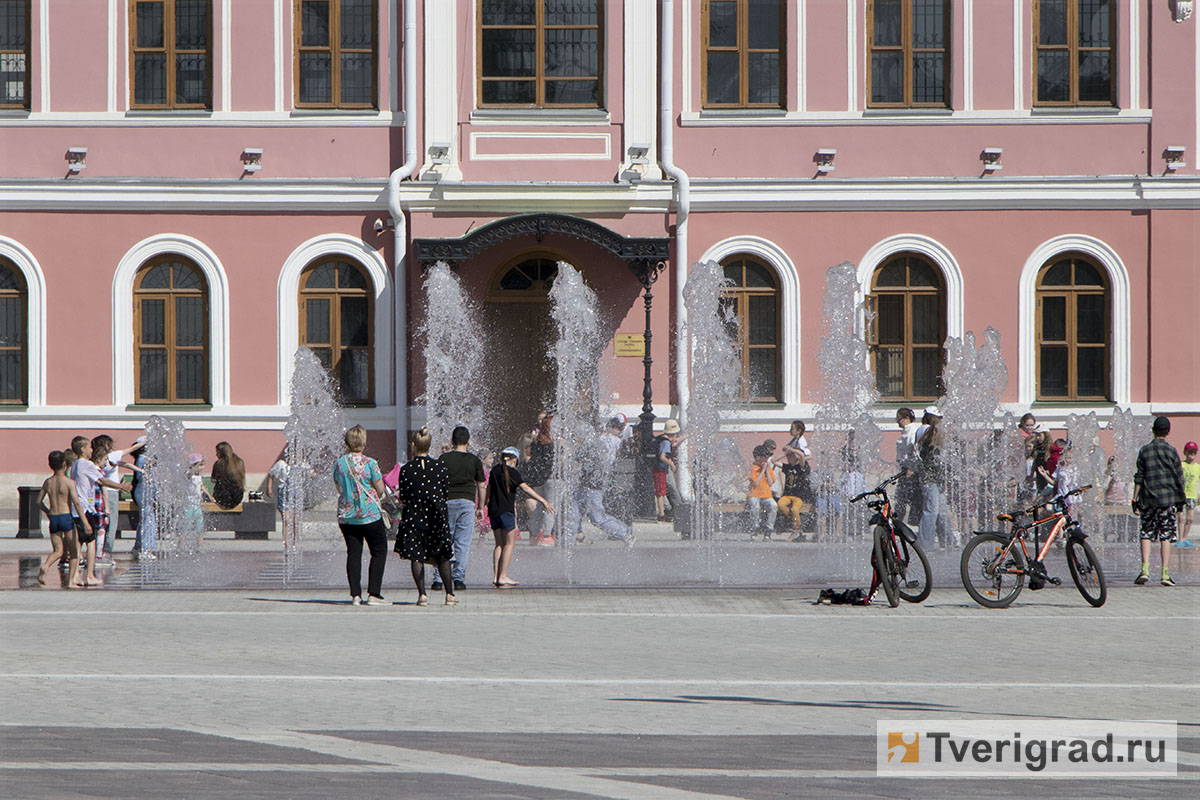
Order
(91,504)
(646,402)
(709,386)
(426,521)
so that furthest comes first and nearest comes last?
1. (646,402)
2. (709,386)
3. (91,504)
4. (426,521)

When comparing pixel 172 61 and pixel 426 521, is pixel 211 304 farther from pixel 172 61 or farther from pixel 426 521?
pixel 426 521

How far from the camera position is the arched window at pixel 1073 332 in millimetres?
24688

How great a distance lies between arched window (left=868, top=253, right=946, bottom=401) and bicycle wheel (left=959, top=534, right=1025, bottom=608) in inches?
418

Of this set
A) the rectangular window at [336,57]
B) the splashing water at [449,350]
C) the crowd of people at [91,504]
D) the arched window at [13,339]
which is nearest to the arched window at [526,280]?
the splashing water at [449,350]

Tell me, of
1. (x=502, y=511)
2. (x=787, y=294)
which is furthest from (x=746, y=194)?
(x=502, y=511)

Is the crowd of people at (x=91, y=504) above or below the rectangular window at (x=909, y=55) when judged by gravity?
below

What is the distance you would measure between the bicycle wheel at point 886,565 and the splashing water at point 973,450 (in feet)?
15.9

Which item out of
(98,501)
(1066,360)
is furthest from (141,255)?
(1066,360)

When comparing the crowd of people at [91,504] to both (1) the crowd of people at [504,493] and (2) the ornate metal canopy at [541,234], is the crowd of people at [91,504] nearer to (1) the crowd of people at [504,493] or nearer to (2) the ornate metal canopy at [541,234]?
(1) the crowd of people at [504,493]

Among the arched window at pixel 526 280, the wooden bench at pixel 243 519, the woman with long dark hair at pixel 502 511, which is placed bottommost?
the wooden bench at pixel 243 519

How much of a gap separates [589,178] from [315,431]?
18.4 ft

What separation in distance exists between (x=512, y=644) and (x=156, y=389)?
48.0ft

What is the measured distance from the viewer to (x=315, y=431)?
968 inches

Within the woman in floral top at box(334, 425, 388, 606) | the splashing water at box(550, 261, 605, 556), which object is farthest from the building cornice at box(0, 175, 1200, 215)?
the woman in floral top at box(334, 425, 388, 606)
